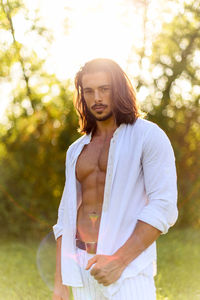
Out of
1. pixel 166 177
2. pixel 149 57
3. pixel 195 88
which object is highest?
pixel 166 177

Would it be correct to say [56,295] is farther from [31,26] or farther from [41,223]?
[31,26]

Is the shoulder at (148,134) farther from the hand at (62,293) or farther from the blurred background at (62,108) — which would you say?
the blurred background at (62,108)

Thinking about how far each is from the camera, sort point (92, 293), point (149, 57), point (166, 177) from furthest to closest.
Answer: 1. point (149, 57)
2. point (92, 293)
3. point (166, 177)

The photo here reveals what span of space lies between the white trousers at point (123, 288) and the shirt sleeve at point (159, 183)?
254mm

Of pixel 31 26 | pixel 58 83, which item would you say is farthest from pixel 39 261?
pixel 31 26

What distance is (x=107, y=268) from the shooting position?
6.23 ft

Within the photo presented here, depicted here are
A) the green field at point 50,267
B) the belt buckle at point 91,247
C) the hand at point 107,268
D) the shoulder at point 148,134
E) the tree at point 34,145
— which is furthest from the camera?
the tree at point 34,145

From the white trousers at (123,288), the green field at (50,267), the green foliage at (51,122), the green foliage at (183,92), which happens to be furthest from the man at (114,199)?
the green foliage at (183,92)

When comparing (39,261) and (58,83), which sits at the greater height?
(58,83)

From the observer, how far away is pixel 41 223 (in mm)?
10359

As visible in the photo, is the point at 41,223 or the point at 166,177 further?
the point at 41,223

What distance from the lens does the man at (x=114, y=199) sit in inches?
76.4

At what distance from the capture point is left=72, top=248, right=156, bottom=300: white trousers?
2.03 metres

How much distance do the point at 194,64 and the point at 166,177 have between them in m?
9.60
